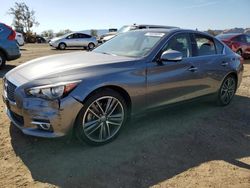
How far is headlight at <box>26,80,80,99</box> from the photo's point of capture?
3.52 meters

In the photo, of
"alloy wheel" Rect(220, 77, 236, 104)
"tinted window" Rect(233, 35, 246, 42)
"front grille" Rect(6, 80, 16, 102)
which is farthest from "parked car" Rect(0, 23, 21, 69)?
"tinted window" Rect(233, 35, 246, 42)

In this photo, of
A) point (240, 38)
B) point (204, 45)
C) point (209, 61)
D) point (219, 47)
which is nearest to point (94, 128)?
point (209, 61)

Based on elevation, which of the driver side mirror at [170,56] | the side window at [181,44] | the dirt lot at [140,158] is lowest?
the dirt lot at [140,158]

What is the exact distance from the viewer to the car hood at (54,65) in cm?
386

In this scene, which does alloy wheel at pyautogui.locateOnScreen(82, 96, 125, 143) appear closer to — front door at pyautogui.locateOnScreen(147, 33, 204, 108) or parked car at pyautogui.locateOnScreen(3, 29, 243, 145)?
parked car at pyautogui.locateOnScreen(3, 29, 243, 145)

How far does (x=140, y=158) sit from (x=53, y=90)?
4.62 ft

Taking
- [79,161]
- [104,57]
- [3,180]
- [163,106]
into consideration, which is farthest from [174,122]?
[3,180]

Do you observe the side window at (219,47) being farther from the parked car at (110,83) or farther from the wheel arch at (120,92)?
the wheel arch at (120,92)

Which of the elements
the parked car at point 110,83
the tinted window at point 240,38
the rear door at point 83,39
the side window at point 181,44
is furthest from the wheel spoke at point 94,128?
the rear door at point 83,39

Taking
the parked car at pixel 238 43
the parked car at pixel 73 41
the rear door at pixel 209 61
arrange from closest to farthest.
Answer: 1. the rear door at pixel 209 61
2. the parked car at pixel 238 43
3. the parked car at pixel 73 41

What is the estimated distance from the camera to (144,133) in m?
4.59

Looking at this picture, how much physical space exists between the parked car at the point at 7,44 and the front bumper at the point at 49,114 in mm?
7124

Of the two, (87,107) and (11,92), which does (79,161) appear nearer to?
(87,107)

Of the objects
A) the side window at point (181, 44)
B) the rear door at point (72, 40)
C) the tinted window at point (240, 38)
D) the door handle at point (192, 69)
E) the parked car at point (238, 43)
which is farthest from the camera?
the rear door at point (72, 40)
